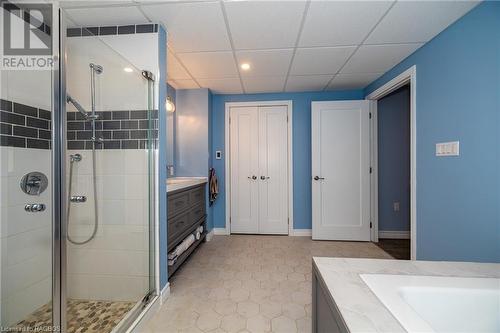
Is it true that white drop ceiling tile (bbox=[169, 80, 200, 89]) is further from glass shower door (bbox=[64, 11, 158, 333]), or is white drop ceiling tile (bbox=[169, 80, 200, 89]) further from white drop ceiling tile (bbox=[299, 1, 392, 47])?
white drop ceiling tile (bbox=[299, 1, 392, 47])

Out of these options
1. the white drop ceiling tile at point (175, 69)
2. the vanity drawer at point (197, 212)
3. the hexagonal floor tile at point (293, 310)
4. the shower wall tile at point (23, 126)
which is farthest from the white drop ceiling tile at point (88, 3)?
the hexagonal floor tile at point (293, 310)

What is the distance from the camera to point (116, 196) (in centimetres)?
167

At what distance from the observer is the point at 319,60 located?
2.35 metres

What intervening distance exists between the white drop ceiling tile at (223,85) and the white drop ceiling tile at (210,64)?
14 centimetres

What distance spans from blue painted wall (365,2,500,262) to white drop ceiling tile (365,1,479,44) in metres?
0.08

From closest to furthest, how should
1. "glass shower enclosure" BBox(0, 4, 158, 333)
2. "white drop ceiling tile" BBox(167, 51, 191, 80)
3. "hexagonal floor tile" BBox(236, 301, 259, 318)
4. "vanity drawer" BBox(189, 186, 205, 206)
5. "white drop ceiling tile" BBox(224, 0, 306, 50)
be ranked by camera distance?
1. "glass shower enclosure" BBox(0, 4, 158, 333)
2. "white drop ceiling tile" BBox(224, 0, 306, 50)
3. "hexagonal floor tile" BBox(236, 301, 259, 318)
4. "white drop ceiling tile" BBox(167, 51, 191, 80)
5. "vanity drawer" BBox(189, 186, 205, 206)

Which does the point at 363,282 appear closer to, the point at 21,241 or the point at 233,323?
the point at 233,323

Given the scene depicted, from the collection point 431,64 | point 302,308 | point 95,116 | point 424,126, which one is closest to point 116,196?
point 95,116

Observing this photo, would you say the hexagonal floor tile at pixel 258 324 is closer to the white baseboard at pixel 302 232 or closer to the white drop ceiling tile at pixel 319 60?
A: the white baseboard at pixel 302 232

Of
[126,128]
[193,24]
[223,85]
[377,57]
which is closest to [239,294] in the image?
[126,128]

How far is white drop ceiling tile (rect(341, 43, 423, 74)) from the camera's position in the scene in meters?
2.09

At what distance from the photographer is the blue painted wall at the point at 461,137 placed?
4.65 feet

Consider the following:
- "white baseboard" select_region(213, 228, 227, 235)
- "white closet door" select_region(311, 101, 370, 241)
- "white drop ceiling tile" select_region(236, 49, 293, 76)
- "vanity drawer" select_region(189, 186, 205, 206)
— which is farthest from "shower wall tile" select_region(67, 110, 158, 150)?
"white closet door" select_region(311, 101, 370, 241)

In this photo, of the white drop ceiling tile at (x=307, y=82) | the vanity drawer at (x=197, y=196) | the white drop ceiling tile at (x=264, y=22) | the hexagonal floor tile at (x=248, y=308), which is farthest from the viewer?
the white drop ceiling tile at (x=307, y=82)
